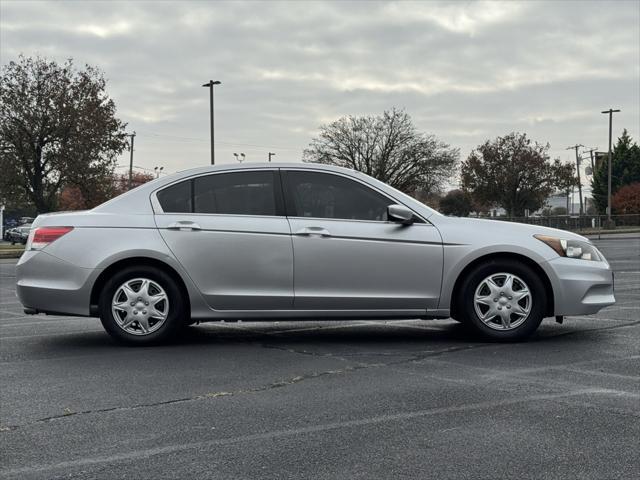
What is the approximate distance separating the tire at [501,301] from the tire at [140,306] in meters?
2.55

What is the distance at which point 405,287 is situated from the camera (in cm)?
661

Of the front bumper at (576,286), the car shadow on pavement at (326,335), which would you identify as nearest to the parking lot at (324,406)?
the car shadow on pavement at (326,335)

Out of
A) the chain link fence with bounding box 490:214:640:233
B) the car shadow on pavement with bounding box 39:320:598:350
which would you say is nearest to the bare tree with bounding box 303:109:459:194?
the chain link fence with bounding box 490:214:640:233

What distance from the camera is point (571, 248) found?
22.4 ft

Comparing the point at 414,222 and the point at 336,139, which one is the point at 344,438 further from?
the point at 336,139

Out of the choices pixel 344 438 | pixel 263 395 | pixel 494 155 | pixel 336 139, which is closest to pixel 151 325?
pixel 263 395

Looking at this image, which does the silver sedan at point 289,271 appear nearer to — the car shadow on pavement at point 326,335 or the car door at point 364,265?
the car door at point 364,265

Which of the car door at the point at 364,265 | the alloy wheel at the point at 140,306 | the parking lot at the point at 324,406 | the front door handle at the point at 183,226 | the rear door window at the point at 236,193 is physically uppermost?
the rear door window at the point at 236,193

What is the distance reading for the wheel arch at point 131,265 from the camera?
21.6 ft

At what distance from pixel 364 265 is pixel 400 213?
555 millimetres

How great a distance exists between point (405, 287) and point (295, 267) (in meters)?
0.98

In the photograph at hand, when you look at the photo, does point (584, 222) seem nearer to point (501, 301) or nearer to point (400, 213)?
point (501, 301)

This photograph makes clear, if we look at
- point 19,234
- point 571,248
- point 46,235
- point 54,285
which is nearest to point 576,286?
point 571,248

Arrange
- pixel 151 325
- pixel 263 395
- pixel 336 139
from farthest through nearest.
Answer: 1. pixel 336 139
2. pixel 151 325
3. pixel 263 395
